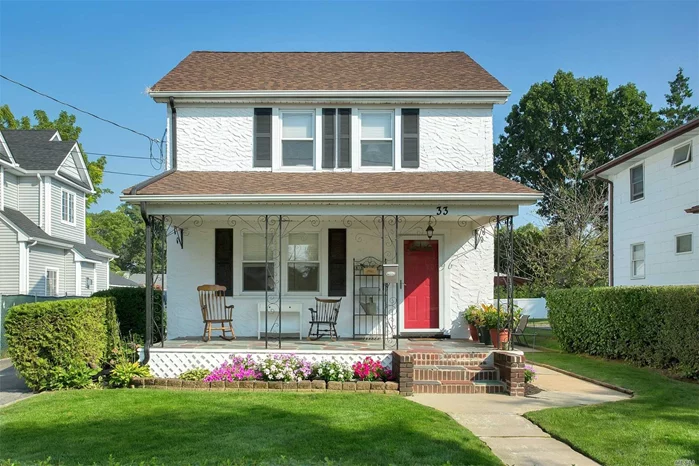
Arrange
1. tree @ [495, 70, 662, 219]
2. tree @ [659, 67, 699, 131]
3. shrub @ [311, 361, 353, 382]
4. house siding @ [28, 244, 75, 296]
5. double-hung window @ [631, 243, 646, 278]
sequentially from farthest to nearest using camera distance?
1. tree @ [495, 70, 662, 219]
2. tree @ [659, 67, 699, 131]
3. house siding @ [28, 244, 75, 296]
4. double-hung window @ [631, 243, 646, 278]
5. shrub @ [311, 361, 353, 382]

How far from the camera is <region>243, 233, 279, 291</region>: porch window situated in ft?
43.2

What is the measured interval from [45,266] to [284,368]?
52.5 ft

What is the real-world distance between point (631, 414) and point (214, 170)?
30.9 ft

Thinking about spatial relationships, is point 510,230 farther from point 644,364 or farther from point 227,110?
point 227,110

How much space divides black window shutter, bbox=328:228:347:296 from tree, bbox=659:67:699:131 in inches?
1258

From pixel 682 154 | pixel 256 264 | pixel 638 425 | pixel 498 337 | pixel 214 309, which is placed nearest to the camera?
pixel 638 425

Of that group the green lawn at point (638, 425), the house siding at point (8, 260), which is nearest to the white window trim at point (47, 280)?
the house siding at point (8, 260)


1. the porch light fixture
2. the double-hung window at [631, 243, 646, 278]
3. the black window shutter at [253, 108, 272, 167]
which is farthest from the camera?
the double-hung window at [631, 243, 646, 278]

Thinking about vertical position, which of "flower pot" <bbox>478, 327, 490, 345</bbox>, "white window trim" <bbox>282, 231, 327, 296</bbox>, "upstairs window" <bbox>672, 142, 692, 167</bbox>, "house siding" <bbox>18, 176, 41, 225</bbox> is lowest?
"flower pot" <bbox>478, 327, 490, 345</bbox>

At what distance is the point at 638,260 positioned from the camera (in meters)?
19.5

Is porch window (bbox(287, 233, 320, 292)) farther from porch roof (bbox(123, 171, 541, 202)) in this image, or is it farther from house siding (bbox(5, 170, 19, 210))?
house siding (bbox(5, 170, 19, 210))

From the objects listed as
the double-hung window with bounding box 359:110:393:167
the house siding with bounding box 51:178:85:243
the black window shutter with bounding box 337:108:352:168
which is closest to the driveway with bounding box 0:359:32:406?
the black window shutter with bounding box 337:108:352:168

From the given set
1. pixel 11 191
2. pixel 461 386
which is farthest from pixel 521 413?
pixel 11 191

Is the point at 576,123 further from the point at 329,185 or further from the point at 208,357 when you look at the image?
the point at 208,357
